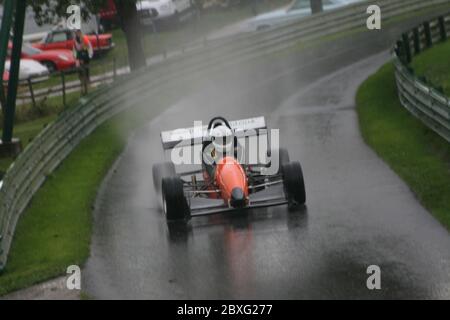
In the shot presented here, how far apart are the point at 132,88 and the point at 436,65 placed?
8.01 metres

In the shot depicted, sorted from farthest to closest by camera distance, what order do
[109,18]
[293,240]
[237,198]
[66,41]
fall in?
[109,18] < [66,41] < [237,198] < [293,240]

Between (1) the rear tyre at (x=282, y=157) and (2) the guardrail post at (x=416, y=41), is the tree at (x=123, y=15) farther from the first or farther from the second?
(1) the rear tyre at (x=282, y=157)

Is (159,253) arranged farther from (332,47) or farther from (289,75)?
(332,47)

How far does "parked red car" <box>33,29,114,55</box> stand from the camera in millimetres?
41812

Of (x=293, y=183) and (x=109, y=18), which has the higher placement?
(x=109, y=18)

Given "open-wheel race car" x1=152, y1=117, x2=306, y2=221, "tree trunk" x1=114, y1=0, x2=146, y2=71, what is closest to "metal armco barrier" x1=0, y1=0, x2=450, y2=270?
"tree trunk" x1=114, y1=0, x2=146, y2=71

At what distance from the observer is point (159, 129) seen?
2480 centimetres

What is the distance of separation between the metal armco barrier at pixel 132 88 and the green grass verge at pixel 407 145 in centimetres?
538

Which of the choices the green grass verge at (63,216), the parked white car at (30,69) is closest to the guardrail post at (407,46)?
the green grass verge at (63,216)

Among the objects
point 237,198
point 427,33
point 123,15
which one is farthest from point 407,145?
point 123,15

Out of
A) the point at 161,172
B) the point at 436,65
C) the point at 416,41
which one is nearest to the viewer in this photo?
the point at 161,172

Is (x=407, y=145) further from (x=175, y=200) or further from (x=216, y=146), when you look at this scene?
(x=175, y=200)

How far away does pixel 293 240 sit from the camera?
14.8 m

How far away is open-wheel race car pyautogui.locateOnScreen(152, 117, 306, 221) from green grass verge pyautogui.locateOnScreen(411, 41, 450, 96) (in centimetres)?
854
